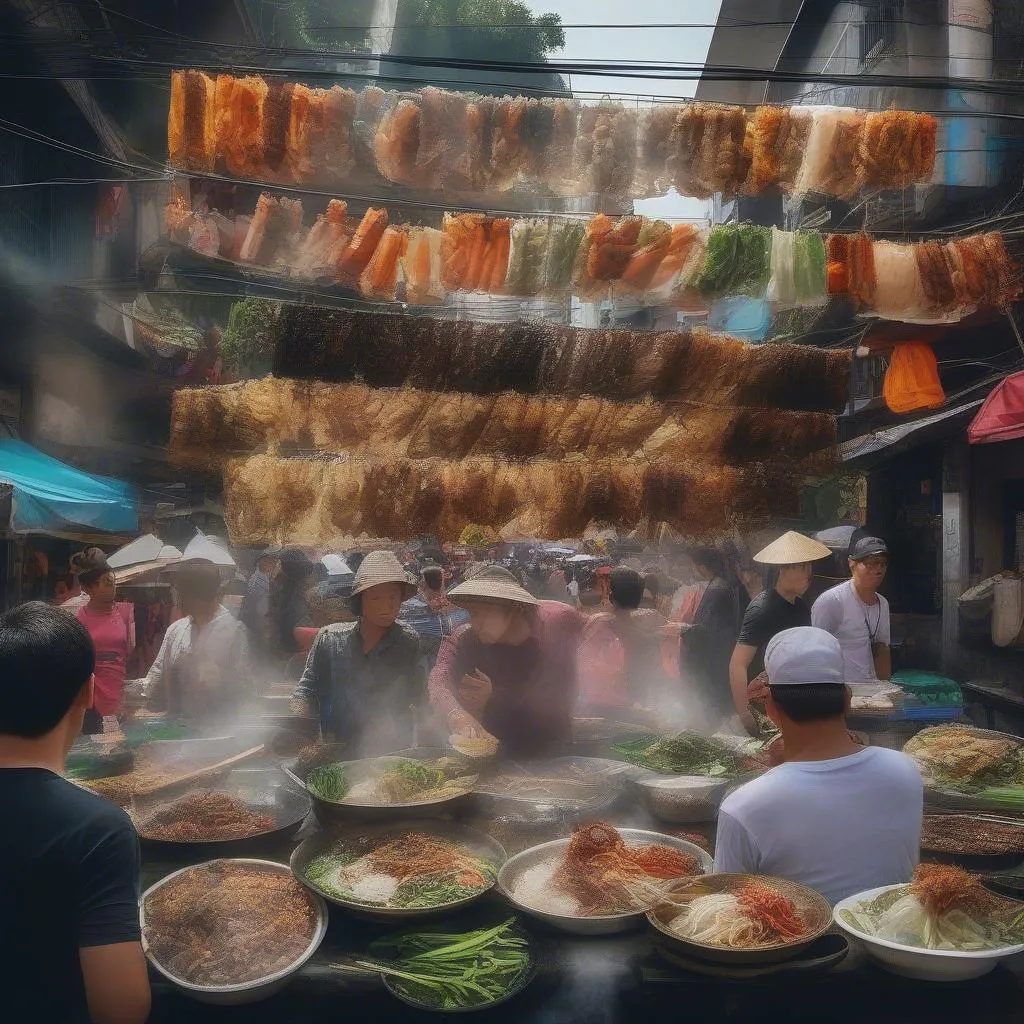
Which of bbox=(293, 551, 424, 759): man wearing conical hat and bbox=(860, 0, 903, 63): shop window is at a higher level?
bbox=(860, 0, 903, 63): shop window

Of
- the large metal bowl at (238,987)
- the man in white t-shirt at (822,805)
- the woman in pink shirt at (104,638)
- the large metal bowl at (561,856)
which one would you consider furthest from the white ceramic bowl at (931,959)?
the woman in pink shirt at (104,638)

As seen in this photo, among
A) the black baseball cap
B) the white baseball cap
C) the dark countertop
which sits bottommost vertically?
the dark countertop

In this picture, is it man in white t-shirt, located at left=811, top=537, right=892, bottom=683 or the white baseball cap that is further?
man in white t-shirt, located at left=811, top=537, right=892, bottom=683

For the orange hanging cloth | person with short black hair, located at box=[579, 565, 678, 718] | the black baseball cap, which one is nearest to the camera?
the orange hanging cloth

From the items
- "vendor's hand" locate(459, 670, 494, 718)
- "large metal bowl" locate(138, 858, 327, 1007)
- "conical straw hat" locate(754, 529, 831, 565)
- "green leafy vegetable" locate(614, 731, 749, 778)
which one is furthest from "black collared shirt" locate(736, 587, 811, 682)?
"large metal bowl" locate(138, 858, 327, 1007)

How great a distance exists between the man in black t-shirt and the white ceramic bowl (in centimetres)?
199

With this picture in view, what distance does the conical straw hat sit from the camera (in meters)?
5.70

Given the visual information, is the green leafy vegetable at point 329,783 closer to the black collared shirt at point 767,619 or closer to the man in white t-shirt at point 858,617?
the black collared shirt at point 767,619

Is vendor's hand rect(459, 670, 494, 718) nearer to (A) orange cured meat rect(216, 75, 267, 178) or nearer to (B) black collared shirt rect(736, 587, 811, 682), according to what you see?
(B) black collared shirt rect(736, 587, 811, 682)

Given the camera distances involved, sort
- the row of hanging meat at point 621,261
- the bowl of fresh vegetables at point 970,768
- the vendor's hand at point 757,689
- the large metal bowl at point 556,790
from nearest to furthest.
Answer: the large metal bowl at point 556,790
the bowl of fresh vegetables at point 970,768
the row of hanging meat at point 621,261
the vendor's hand at point 757,689

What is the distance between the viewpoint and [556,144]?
4207 mm

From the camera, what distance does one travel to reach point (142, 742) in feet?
13.9

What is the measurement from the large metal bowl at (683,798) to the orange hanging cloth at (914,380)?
131 inches

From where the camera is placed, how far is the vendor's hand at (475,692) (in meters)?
4.74
